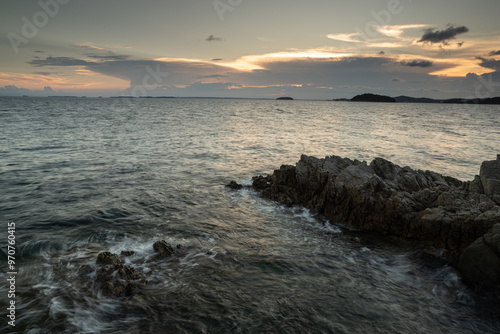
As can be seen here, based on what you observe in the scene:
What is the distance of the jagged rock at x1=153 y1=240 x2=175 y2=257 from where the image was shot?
1070 cm

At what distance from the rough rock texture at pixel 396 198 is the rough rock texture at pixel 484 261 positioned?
1417 mm

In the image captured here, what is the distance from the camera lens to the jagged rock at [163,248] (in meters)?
10.7

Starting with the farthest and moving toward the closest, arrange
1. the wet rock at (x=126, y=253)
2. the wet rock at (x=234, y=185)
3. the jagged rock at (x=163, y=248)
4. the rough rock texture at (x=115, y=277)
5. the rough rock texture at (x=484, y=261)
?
the wet rock at (x=234, y=185) < the jagged rock at (x=163, y=248) < the wet rock at (x=126, y=253) < the rough rock texture at (x=484, y=261) < the rough rock texture at (x=115, y=277)

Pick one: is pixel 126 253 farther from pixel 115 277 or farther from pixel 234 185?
pixel 234 185

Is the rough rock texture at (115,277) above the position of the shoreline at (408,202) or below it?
below

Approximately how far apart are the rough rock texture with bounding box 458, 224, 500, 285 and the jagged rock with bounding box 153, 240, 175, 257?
1086 centimetres

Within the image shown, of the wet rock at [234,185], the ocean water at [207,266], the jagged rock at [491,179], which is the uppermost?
the jagged rock at [491,179]

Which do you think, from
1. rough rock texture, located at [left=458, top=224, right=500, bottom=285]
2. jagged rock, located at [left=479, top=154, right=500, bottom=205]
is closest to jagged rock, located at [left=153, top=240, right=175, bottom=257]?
rough rock texture, located at [left=458, top=224, right=500, bottom=285]

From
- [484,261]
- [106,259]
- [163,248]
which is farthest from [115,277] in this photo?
[484,261]

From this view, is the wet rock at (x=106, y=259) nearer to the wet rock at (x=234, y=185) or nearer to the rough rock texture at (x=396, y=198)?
the rough rock texture at (x=396, y=198)

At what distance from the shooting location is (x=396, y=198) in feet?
45.1

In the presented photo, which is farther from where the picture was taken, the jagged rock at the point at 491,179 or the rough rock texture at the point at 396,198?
the jagged rock at the point at 491,179

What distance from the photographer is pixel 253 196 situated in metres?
18.2

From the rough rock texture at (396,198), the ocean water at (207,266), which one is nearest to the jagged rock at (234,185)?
the ocean water at (207,266)
